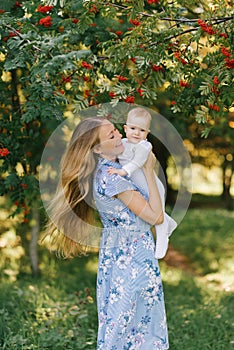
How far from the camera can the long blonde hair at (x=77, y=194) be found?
307 centimetres

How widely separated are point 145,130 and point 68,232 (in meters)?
0.78

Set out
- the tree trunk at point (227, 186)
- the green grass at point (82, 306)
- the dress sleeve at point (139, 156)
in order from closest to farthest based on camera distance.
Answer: the dress sleeve at point (139, 156)
the green grass at point (82, 306)
the tree trunk at point (227, 186)

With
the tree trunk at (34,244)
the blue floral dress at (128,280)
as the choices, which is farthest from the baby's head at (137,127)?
the tree trunk at (34,244)

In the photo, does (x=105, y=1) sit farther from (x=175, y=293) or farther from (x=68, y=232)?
(x=175, y=293)

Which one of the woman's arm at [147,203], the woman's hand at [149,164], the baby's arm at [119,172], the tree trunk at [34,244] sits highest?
the woman's hand at [149,164]

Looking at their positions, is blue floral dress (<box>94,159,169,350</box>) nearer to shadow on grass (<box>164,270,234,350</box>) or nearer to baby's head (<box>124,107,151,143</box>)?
baby's head (<box>124,107,151,143</box>)

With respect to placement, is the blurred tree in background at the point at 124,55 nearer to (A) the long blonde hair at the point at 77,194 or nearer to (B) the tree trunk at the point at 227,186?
(A) the long blonde hair at the point at 77,194

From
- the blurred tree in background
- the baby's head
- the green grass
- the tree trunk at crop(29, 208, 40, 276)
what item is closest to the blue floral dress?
the baby's head

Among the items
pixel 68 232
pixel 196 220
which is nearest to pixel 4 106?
pixel 68 232

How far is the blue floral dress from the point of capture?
3119 mm

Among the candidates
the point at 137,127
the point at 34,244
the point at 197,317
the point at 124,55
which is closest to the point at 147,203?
the point at 137,127

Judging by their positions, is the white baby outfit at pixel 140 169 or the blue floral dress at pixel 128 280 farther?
the blue floral dress at pixel 128 280

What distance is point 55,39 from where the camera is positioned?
11.6 ft

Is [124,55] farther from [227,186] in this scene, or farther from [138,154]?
[227,186]
